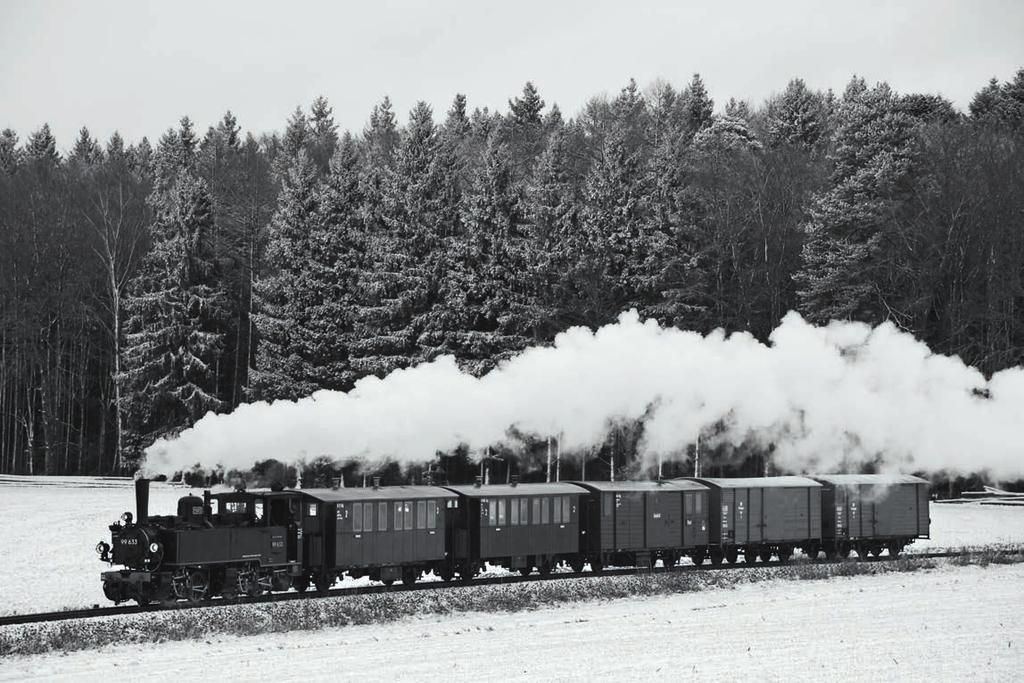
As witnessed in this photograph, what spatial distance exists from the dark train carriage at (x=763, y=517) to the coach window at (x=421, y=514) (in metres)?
10.7

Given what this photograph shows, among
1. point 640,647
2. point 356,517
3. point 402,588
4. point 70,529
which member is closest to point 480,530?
point 402,588

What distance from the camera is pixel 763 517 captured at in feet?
140

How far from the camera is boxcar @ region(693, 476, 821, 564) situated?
4203 centimetres

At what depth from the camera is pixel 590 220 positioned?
2675 inches

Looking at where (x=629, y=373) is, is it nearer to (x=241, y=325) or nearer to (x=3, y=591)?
(x=3, y=591)

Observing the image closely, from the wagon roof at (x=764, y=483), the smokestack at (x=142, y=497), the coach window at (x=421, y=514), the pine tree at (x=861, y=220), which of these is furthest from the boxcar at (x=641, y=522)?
the pine tree at (x=861, y=220)

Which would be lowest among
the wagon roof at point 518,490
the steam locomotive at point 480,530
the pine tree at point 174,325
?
the steam locomotive at point 480,530

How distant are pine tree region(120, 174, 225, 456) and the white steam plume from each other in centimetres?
3130

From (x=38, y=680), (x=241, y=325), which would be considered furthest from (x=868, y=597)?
(x=241, y=325)

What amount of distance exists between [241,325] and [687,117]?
170 ft

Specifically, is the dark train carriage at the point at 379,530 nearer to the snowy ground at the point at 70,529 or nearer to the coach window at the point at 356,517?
the coach window at the point at 356,517

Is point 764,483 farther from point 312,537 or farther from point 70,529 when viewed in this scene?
point 70,529

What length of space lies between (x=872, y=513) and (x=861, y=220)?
2863 centimetres

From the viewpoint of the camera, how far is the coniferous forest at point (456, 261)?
217 ft
